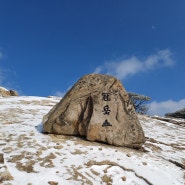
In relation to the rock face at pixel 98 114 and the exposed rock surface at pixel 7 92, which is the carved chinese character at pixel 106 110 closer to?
the rock face at pixel 98 114

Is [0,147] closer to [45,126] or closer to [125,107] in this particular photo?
[45,126]

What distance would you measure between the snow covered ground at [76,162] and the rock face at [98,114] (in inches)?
16.2

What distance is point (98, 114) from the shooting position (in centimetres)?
1106

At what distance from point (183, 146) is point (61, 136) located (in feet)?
21.7

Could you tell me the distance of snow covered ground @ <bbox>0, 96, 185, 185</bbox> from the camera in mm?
7488

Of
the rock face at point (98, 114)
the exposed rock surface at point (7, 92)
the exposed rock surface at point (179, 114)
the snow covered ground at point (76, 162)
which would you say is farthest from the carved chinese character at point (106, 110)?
the exposed rock surface at point (179, 114)

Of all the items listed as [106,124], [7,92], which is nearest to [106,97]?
[106,124]

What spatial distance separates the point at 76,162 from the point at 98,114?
294 centimetres

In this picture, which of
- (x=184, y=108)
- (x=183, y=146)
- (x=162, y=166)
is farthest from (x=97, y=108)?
(x=184, y=108)

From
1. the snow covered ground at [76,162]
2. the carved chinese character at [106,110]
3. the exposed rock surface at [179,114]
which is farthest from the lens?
the exposed rock surface at [179,114]

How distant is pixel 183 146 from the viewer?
1401 centimetres

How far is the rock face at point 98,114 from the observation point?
35.7ft

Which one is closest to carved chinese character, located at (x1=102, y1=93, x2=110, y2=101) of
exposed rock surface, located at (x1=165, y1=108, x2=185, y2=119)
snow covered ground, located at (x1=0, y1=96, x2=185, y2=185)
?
snow covered ground, located at (x1=0, y1=96, x2=185, y2=185)

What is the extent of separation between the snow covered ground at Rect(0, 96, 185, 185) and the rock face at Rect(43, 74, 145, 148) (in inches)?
16.2
